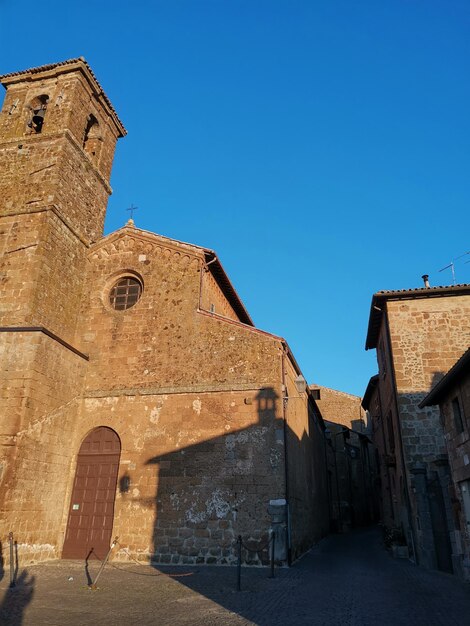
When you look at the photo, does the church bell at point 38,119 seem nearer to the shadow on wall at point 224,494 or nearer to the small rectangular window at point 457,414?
the shadow on wall at point 224,494

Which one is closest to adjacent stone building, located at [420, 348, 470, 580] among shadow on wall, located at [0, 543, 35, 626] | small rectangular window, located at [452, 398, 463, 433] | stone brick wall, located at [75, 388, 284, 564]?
small rectangular window, located at [452, 398, 463, 433]

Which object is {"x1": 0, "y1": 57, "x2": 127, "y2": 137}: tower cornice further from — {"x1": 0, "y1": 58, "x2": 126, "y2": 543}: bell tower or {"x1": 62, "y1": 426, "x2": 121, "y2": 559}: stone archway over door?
{"x1": 62, "y1": 426, "x2": 121, "y2": 559}: stone archway over door

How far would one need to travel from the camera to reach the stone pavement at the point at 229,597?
6645mm

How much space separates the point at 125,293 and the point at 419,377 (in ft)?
33.4

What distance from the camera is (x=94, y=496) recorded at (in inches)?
508

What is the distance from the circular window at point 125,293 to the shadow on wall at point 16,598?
7617mm

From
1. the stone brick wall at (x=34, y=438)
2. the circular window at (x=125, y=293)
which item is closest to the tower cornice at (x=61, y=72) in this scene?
the circular window at (x=125, y=293)

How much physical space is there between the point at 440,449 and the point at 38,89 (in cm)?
1875

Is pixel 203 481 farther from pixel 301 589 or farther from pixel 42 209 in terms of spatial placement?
pixel 42 209

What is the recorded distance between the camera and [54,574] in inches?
402

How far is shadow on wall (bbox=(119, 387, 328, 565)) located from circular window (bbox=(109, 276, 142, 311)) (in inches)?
205

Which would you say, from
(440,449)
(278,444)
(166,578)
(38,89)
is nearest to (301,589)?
(166,578)

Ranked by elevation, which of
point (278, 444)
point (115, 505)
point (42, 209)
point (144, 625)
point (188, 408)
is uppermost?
point (42, 209)

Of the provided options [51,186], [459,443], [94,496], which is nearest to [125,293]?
[51,186]
